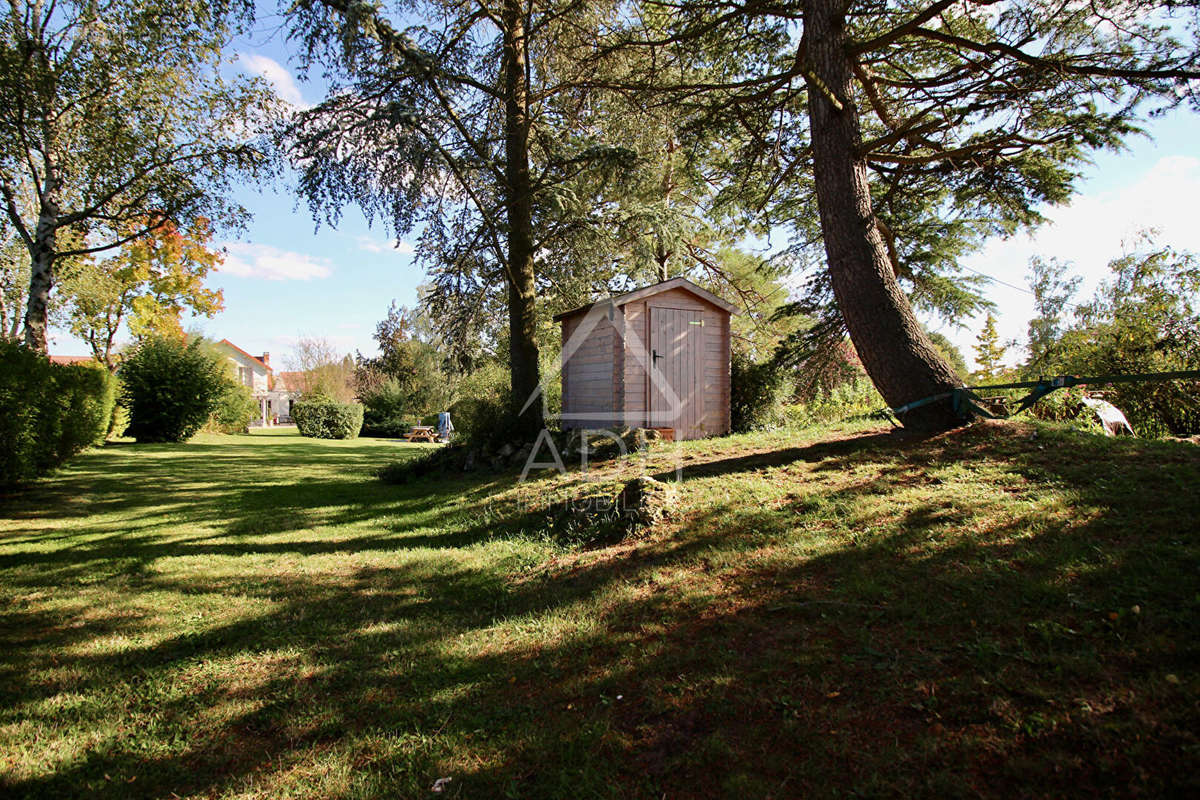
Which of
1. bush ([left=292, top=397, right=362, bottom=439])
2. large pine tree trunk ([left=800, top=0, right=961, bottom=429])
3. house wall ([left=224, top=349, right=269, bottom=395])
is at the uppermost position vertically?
house wall ([left=224, top=349, right=269, bottom=395])

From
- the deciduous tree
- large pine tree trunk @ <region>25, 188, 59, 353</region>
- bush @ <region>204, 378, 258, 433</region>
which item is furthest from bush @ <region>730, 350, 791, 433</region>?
bush @ <region>204, 378, 258, 433</region>

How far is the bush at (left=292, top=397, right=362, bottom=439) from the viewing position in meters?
26.3

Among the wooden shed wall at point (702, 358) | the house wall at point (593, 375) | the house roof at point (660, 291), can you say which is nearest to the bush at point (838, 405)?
the wooden shed wall at point (702, 358)

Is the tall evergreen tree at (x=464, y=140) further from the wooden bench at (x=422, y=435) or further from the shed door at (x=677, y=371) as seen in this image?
the wooden bench at (x=422, y=435)

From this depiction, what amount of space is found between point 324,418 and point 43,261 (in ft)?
51.0

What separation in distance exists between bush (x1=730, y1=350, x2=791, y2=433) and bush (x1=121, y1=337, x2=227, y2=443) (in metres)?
18.7

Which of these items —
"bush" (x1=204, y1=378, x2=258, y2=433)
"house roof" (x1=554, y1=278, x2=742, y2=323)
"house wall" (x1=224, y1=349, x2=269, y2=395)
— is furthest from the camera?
"house wall" (x1=224, y1=349, x2=269, y2=395)

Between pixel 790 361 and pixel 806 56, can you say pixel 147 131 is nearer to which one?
pixel 806 56

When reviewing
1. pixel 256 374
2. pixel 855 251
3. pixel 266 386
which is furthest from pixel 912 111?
pixel 266 386

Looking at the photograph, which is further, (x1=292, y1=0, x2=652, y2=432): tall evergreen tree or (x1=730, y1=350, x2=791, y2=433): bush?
(x1=730, y1=350, x2=791, y2=433): bush

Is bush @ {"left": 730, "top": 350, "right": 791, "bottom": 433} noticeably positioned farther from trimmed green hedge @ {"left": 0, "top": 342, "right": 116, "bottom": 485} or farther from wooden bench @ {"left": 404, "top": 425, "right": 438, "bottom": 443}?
wooden bench @ {"left": 404, "top": 425, "right": 438, "bottom": 443}

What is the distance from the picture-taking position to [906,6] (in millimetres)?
7863

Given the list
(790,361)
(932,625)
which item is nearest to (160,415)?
(790,361)

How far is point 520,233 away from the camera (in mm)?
11805
